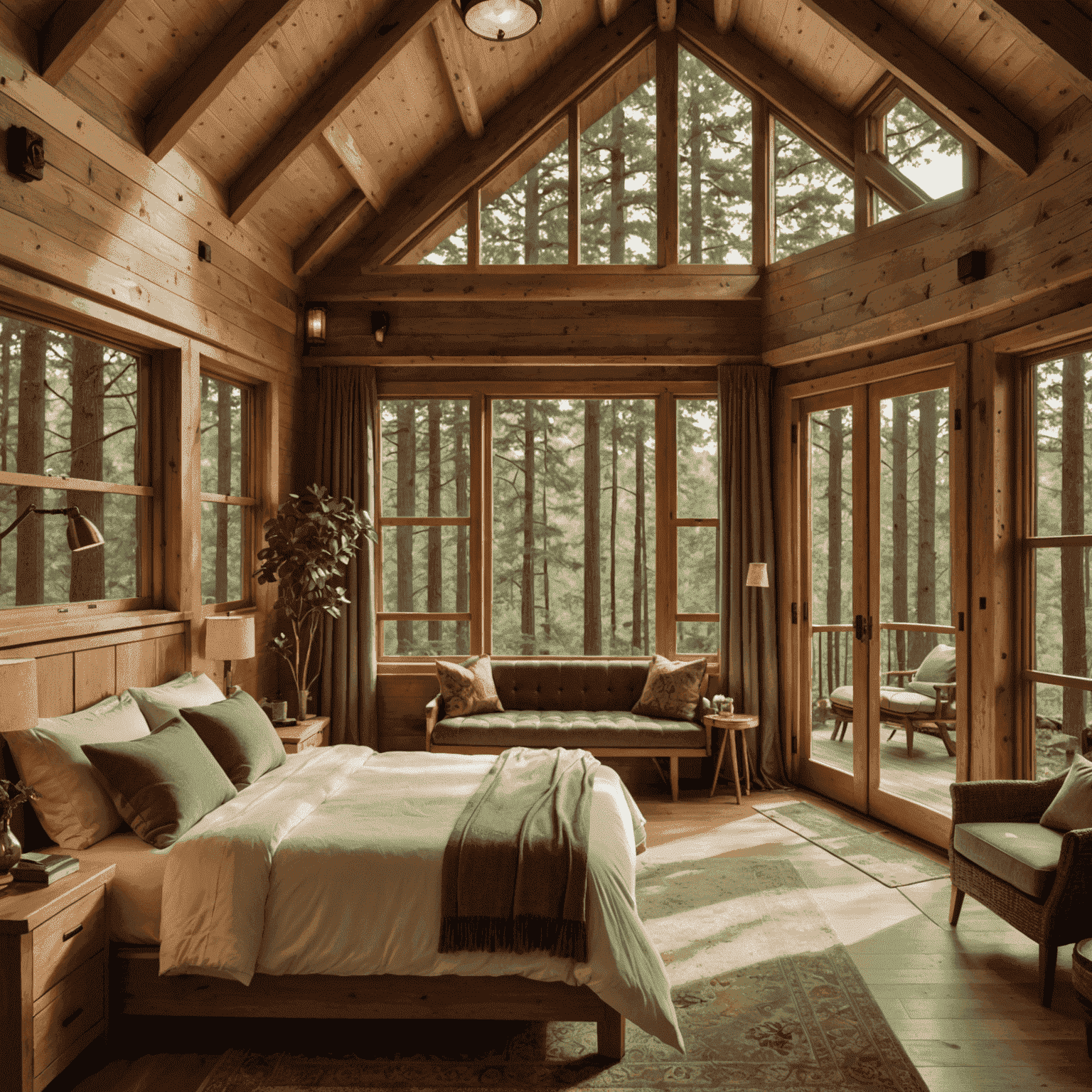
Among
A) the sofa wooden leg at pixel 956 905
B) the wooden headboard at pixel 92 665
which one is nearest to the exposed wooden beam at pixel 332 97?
the wooden headboard at pixel 92 665

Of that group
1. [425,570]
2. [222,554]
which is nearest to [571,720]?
[425,570]

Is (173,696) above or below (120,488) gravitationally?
below

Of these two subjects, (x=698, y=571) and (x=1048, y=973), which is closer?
(x=1048, y=973)

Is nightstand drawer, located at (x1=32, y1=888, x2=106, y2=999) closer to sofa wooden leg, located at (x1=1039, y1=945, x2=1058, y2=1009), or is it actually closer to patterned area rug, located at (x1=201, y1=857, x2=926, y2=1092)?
patterned area rug, located at (x1=201, y1=857, x2=926, y2=1092)

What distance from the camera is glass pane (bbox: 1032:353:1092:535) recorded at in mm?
3738

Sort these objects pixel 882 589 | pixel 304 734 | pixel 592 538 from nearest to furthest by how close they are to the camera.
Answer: pixel 304 734 → pixel 882 589 → pixel 592 538

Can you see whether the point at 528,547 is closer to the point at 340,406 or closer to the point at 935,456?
the point at 340,406

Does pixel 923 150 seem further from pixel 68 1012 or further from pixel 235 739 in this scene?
pixel 68 1012

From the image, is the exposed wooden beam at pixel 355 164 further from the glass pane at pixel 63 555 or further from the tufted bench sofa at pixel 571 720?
the tufted bench sofa at pixel 571 720

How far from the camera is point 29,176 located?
9.82 ft

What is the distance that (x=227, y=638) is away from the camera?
421 cm

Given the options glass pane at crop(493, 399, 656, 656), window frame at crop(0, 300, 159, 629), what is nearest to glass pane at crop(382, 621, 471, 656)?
glass pane at crop(493, 399, 656, 656)

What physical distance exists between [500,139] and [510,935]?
16.2 ft

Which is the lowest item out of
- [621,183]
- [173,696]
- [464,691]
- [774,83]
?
[464,691]
